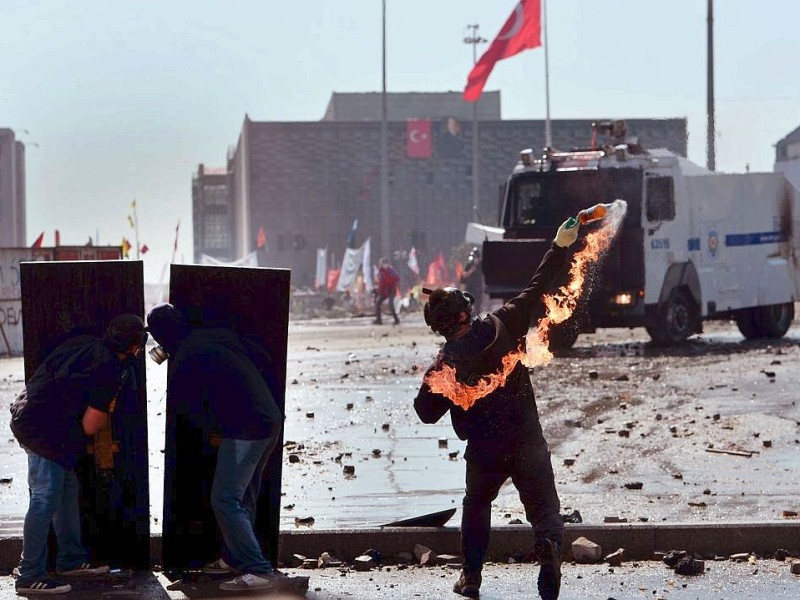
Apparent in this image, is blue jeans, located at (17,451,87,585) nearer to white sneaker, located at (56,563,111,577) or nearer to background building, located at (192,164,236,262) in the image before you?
white sneaker, located at (56,563,111,577)

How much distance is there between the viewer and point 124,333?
7551 mm

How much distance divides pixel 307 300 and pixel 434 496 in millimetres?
55836

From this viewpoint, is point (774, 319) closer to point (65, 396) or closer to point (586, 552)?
point (586, 552)

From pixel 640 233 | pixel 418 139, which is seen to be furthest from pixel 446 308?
pixel 418 139

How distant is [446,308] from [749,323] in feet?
71.6

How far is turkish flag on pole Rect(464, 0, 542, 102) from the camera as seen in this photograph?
41531mm

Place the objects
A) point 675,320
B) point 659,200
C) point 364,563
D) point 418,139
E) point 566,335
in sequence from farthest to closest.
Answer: point 418,139, point 675,320, point 566,335, point 659,200, point 364,563

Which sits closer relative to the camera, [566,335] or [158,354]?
[158,354]

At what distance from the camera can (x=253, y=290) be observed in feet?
26.0

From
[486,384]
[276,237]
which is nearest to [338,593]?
[486,384]

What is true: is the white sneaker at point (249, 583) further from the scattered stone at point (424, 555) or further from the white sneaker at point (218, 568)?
the scattered stone at point (424, 555)

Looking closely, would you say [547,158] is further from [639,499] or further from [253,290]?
[253,290]

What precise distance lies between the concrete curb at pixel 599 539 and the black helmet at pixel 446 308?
1938mm

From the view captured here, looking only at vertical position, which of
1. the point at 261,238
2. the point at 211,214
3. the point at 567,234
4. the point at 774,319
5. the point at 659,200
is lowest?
the point at 774,319
